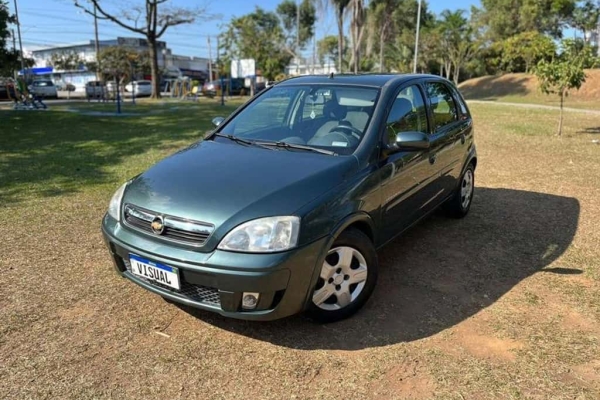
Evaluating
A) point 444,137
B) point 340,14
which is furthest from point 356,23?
point 444,137

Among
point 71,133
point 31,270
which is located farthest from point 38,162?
point 31,270

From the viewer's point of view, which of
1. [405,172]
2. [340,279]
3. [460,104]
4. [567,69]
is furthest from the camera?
[567,69]

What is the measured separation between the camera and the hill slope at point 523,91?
25.6 m

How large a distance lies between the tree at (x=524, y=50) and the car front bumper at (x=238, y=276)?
3575 centimetres

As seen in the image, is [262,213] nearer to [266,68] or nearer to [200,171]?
[200,171]

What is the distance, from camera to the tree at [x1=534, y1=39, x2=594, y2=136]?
440 inches

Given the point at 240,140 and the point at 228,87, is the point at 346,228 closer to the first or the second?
the point at 240,140

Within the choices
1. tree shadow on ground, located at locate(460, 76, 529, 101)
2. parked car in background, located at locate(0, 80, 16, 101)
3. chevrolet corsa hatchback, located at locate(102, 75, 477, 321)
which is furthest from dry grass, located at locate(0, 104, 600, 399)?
tree shadow on ground, located at locate(460, 76, 529, 101)

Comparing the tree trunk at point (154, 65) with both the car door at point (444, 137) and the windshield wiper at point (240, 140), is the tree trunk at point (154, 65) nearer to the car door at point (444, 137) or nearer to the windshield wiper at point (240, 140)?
the car door at point (444, 137)

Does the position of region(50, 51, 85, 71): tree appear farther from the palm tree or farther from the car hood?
the car hood

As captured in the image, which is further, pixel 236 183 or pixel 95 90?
pixel 95 90

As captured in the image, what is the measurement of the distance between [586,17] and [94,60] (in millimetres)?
58270

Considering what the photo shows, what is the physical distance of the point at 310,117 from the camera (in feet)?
12.7

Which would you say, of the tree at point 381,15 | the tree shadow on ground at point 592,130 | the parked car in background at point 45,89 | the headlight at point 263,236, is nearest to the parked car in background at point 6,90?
the parked car in background at point 45,89
